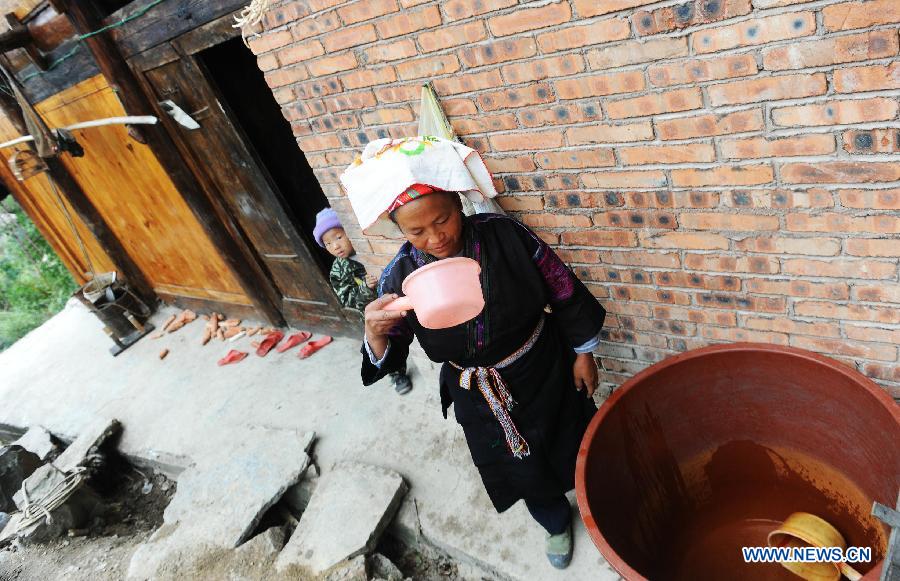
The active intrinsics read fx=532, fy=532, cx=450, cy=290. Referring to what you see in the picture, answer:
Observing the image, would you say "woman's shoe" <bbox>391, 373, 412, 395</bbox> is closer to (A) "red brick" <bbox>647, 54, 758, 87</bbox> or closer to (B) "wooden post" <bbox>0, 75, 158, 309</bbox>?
(A) "red brick" <bbox>647, 54, 758, 87</bbox>

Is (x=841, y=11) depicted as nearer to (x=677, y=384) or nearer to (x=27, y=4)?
(x=677, y=384)

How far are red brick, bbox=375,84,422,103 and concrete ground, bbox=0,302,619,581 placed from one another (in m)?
1.58

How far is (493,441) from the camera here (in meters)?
2.16

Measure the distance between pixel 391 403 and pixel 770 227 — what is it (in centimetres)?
257

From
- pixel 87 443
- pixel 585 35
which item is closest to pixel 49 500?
pixel 87 443

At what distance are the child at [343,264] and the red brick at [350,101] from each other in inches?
35.1

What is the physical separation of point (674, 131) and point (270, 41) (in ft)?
5.72

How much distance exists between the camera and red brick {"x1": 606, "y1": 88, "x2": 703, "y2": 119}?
1.62 m

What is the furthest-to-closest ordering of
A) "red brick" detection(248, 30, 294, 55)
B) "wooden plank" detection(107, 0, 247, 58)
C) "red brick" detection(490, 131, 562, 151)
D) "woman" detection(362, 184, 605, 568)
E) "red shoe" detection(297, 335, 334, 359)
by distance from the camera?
1. "red shoe" detection(297, 335, 334, 359)
2. "wooden plank" detection(107, 0, 247, 58)
3. "red brick" detection(248, 30, 294, 55)
4. "red brick" detection(490, 131, 562, 151)
5. "woman" detection(362, 184, 605, 568)

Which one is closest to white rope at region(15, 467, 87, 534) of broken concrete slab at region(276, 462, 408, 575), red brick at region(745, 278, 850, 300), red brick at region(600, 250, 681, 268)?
broken concrete slab at region(276, 462, 408, 575)

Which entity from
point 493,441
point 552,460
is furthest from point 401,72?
point 552,460

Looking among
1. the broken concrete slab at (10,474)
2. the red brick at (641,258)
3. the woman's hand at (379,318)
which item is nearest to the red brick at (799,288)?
the red brick at (641,258)

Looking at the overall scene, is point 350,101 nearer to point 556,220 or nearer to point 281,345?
point 556,220

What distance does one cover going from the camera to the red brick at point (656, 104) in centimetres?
162
